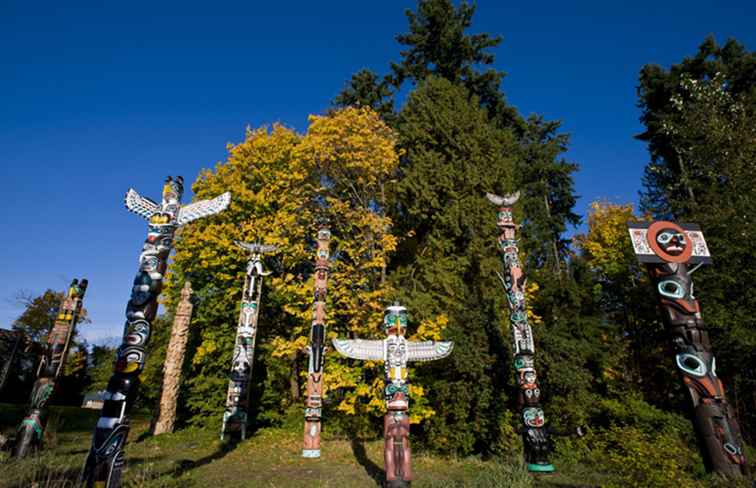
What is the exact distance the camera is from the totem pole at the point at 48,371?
389 inches

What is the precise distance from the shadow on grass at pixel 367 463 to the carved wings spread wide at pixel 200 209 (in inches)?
274

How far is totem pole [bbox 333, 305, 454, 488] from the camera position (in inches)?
303

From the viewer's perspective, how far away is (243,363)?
45.6 ft

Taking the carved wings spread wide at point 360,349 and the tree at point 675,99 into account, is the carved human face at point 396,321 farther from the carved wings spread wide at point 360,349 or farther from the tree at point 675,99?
the tree at point 675,99

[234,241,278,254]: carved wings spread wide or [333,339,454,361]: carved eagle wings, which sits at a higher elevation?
[234,241,278,254]: carved wings spread wide

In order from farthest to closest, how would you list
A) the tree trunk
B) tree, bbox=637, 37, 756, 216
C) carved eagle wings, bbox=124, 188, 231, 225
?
tree, bbox=637, 37, 756, 216 < the tree trunk < carved eagle wings, bbox=124, 188, 231, 225

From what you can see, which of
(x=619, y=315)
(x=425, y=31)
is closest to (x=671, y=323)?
(x=619, y=315)

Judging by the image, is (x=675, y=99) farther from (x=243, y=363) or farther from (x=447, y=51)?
(x=243, y=363)

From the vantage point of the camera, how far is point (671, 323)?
8.80m

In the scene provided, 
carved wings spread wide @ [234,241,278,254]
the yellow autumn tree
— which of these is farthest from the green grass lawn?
carved wings spread wide @ [234,241,278,254]

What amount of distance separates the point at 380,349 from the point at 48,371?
370 inches

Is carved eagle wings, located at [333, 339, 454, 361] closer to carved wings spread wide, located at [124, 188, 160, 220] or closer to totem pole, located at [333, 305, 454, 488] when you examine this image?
totem pole, located at [333, 305, 454, 488]

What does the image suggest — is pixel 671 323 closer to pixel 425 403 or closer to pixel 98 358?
pixel 425 403

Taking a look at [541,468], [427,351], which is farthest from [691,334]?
[427,351]
